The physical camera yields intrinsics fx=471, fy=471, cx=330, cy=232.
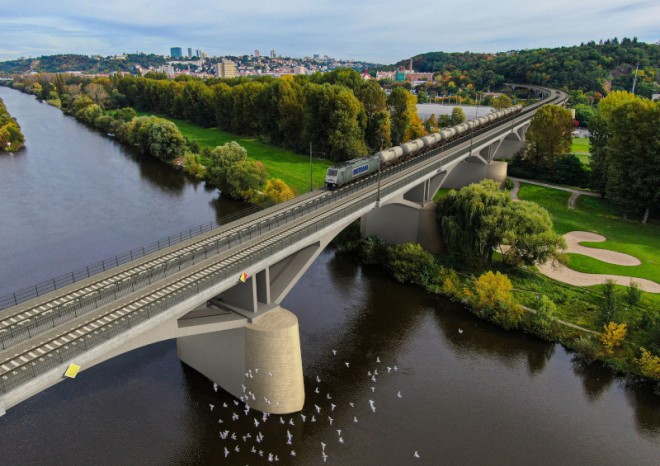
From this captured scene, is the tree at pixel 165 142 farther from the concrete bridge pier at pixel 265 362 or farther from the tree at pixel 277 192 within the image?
the concrete bridge pier at pixel 265 362

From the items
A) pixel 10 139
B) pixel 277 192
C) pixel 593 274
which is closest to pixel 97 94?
pixel 10 139

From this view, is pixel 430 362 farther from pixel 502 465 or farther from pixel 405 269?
pixel 405 269

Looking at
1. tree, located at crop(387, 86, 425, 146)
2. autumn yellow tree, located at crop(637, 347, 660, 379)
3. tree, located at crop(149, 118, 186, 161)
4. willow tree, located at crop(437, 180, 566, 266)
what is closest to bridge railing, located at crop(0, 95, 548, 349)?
willow tree, located at crop(437, 180, 566, 266)

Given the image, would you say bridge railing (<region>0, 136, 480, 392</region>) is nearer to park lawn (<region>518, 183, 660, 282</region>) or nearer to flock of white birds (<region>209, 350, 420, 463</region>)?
flock of white birds (<region>209, 350, 420, 463</region>)

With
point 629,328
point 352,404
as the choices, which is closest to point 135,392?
point 352,404

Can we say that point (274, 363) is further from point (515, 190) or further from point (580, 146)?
point (580, 146)

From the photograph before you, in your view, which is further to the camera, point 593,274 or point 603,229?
point 603,229
